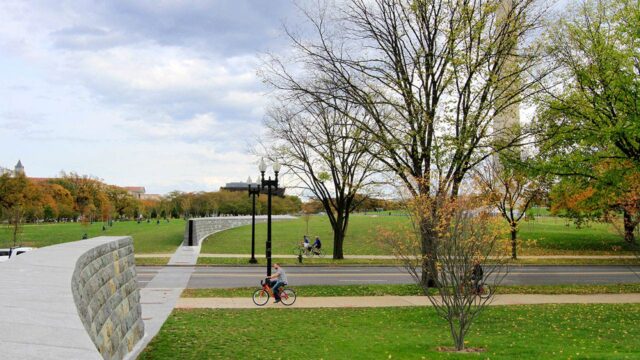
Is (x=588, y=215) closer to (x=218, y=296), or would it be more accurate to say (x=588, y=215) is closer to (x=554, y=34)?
(x=554, y=34)

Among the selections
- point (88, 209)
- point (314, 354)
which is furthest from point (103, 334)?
point (88, 209)

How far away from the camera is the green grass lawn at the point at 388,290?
19172mm

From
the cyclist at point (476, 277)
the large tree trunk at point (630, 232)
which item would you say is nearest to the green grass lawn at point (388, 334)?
the cyclist at point (476, 277)

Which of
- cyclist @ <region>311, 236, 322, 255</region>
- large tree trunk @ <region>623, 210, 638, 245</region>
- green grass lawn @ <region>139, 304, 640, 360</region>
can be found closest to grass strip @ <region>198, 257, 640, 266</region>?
cyclist @ <region>311, 236, 322, 255</region>

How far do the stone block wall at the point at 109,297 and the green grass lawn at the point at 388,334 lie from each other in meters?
0.93

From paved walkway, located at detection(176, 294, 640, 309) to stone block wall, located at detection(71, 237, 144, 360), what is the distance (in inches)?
217

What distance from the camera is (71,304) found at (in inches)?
170

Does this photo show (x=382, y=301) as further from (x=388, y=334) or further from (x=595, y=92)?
(x=595, y=92)

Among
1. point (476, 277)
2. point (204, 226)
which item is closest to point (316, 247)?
point (204, 226)

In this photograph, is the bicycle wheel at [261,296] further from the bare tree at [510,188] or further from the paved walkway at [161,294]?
the bare tree at [510,188]

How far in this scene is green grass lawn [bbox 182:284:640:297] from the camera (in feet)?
62.9

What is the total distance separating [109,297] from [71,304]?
416 centimetres

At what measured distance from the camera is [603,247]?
41.6 meters

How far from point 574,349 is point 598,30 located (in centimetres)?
1631
